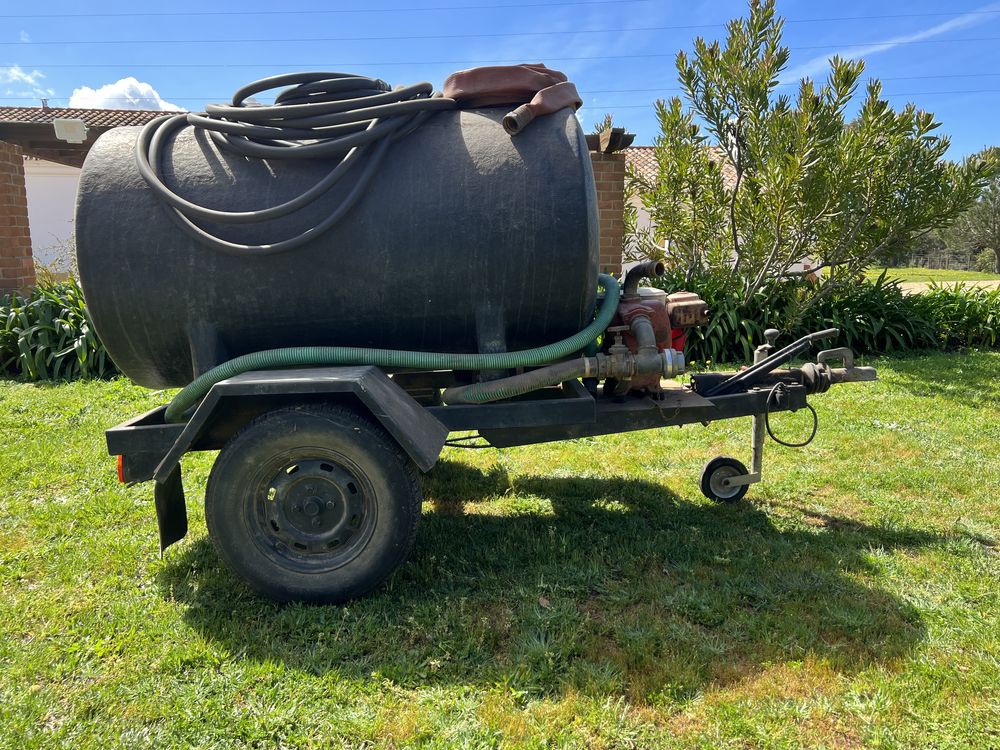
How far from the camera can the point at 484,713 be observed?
2322 mm

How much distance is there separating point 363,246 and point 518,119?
0.90m

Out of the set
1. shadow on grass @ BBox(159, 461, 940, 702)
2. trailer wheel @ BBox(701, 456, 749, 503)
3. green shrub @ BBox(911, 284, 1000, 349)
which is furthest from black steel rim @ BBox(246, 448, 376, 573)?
green shrub @ BBox(911, 284, 1000, 349)

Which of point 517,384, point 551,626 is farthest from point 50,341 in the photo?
point 551,626

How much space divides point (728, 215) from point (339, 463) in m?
7.66

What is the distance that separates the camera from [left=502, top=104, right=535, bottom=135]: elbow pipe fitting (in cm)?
301

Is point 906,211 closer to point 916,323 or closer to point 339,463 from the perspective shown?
point 916,323

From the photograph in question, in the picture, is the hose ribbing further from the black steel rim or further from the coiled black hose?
the coiled black hose

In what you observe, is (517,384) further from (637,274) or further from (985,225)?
(985,225)

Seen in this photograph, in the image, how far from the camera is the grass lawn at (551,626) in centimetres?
229

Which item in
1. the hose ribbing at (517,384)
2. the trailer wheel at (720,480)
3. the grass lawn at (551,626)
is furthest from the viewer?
the trailer wheel at (720,480)

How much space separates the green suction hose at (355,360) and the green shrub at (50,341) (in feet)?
18.0

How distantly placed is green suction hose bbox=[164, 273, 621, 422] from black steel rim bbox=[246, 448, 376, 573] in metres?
0.43

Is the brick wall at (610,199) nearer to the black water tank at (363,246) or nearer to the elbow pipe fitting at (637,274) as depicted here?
the elbow pipe fitting at (637,274)

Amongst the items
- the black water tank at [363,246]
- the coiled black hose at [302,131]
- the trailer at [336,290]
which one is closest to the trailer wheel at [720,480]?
the trailer at [336,290]
